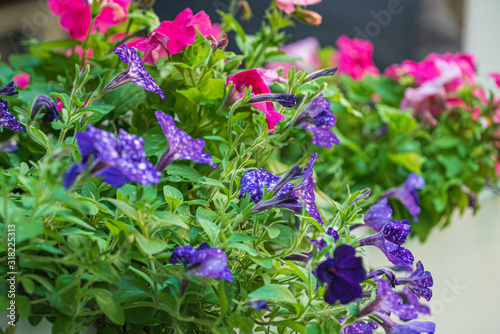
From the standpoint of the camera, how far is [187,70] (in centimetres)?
61

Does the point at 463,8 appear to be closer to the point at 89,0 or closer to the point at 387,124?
the point at 387,124

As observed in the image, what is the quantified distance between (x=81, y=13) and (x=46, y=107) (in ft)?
0.80

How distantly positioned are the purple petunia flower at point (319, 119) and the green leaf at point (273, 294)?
0.77 feet

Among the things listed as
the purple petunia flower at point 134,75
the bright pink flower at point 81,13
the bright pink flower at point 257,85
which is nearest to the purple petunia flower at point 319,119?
the bright pink flower at point 257,85

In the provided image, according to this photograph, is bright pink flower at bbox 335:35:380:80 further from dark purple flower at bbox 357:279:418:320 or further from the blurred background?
dark purple flower at bbox 357:279:418:320

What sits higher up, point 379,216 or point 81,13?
point 81,13

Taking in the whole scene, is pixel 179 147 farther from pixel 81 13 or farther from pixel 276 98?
pixel 81 13

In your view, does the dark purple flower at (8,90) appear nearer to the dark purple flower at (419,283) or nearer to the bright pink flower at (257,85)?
the bright pink flower at (257,85)

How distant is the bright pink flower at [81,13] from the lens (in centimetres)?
69

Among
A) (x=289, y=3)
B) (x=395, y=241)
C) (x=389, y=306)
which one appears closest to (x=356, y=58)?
(x=289, y=3)

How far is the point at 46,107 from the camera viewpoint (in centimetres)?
52

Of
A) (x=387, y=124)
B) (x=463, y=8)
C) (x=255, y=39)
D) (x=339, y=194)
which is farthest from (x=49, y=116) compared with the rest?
(x=463, y=8)

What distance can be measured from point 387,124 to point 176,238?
2.35 ft

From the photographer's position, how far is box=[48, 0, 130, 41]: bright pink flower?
0.69 meters
